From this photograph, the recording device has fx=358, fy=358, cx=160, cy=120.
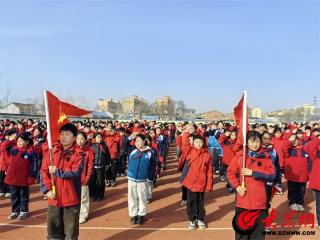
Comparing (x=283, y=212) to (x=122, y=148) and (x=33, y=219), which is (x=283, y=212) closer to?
(x=33, y=219)

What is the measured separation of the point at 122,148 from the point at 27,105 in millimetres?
43934

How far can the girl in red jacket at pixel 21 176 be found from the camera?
726 centimetres

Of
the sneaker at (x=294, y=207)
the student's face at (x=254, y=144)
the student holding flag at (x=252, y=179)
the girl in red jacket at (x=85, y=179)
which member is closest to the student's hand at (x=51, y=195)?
the girl in red jacket at (x=85, y=179)

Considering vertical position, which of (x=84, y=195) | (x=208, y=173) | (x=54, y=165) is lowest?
(x=84, y=195)

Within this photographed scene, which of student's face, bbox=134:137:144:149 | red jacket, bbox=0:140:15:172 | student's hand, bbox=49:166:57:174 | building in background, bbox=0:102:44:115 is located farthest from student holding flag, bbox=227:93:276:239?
building in background, bbox=0:102:44:115

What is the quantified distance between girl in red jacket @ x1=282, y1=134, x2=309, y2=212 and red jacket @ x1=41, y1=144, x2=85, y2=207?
5.24 metres

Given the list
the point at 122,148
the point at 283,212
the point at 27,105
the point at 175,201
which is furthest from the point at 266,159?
the point at 27,105

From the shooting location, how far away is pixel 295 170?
8070 mm

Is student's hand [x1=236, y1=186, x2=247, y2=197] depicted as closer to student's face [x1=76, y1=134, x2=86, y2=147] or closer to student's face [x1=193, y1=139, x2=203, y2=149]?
student's face [x1=193, y1=139, x2=203, y2=149]

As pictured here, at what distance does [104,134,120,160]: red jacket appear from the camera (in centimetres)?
1141

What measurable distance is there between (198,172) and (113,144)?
17.7 feet

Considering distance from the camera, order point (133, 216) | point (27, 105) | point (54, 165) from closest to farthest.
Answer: point (54, 165) < point (133, 216) < point (27, 105)

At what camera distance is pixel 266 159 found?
4965 mm

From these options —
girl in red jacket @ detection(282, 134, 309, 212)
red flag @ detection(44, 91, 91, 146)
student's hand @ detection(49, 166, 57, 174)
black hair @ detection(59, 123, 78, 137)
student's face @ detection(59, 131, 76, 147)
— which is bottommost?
girl in red jacket @ detection(282, 134, 309, 212)
